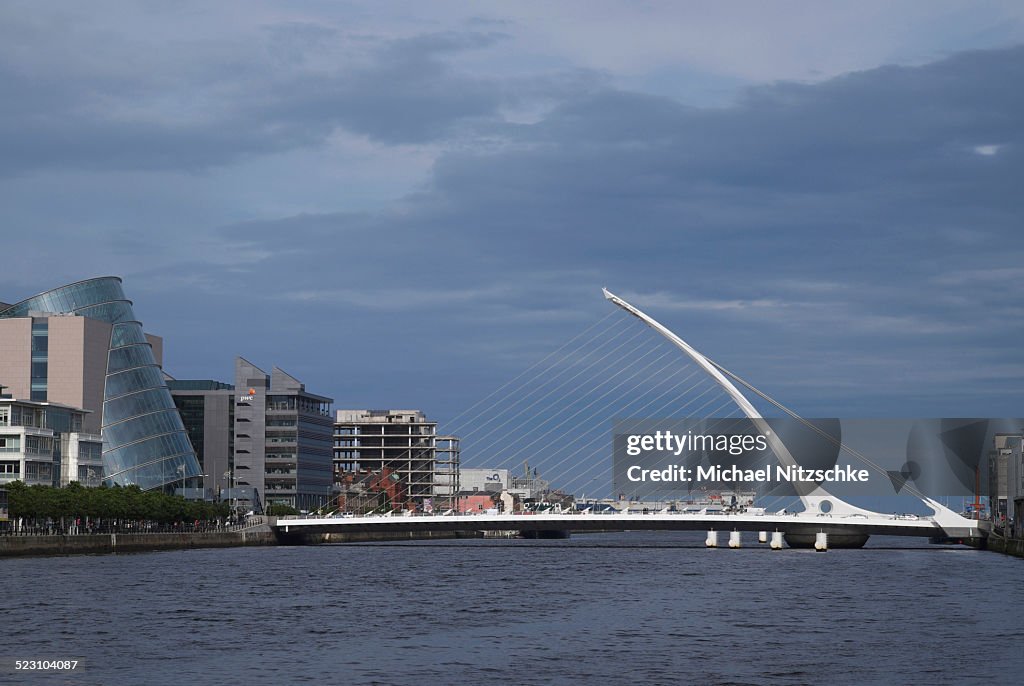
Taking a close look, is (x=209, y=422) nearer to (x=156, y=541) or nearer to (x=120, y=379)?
(x=120, y=379)

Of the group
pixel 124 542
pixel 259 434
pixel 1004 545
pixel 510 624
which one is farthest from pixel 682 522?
pixel 259 434

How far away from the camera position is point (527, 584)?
211ft

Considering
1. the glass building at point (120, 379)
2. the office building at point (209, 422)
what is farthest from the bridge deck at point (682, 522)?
the office building at point (209, 422)

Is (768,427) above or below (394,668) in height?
above

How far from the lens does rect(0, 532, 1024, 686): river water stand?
107ft

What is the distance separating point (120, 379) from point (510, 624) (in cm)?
10169

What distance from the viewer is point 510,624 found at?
1736 inches

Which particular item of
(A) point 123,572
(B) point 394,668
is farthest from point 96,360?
(B) point 394,668

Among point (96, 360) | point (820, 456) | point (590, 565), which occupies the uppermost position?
point (96, 360)

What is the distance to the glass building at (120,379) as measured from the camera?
13100cm

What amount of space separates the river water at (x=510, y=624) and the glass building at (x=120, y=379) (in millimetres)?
55809

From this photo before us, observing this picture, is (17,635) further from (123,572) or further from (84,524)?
(84,524)

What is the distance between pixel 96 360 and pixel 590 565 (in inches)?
2613

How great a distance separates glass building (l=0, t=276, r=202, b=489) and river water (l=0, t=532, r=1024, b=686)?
55.8m
